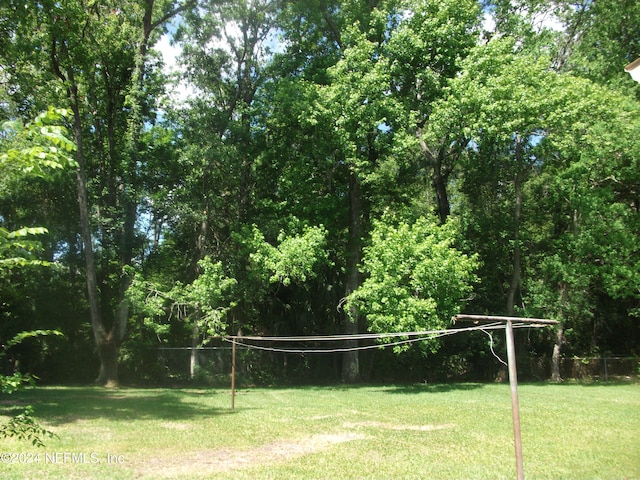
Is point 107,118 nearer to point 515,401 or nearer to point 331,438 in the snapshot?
point 331,438

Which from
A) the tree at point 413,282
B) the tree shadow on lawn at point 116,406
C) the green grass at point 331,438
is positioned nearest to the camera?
the green grass at point 331,438

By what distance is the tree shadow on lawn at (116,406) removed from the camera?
12312mm

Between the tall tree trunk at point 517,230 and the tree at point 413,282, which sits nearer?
the tree at point 413,282

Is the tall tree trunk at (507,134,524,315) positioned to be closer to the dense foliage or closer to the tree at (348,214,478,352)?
the dense foliage

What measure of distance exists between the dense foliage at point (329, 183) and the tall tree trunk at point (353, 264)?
0.57 feet

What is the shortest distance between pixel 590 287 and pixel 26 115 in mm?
27920

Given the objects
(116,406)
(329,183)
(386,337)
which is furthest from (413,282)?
(116,406)

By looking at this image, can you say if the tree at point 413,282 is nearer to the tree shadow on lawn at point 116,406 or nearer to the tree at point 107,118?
the tree shadow on lawn at point 116,406

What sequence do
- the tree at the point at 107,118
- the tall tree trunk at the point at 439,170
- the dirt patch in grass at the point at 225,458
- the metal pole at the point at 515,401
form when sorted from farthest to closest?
the tall tree trunk at the point at 439,170 → the tree at the point at 107,118 → the dirt patch in grass at the point at 225,458 → the metal pole at the point at 515,401

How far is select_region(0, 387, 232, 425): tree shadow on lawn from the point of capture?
1231 cm

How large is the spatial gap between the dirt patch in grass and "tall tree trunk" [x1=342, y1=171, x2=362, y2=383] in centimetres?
1382

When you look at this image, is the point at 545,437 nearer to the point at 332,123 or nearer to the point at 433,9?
the point at 332,123

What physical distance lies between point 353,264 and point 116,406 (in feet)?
41.0

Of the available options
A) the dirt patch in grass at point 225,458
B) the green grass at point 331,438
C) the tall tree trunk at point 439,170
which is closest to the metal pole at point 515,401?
the green grass at point 331,438
